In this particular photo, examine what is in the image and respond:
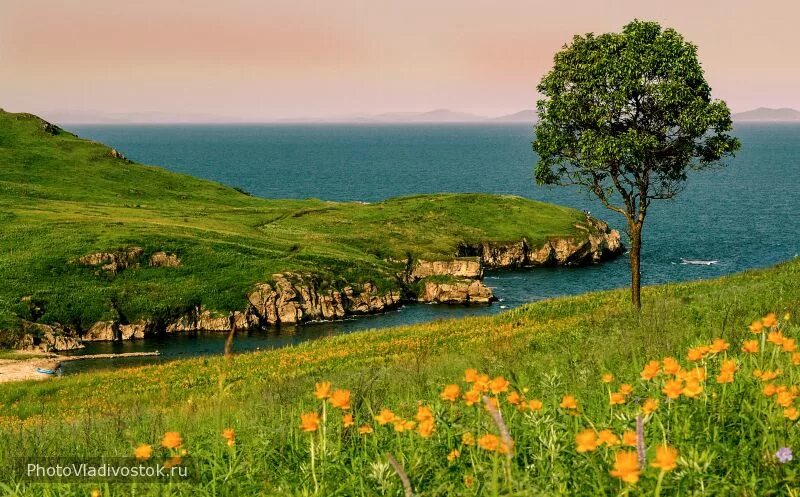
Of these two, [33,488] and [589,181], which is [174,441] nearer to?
[33,488]

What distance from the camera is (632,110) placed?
2867 centimetres

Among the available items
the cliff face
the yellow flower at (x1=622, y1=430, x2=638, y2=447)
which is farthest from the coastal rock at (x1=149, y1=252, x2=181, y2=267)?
the yellow flower at (x1=622, y1=430, x2=638, y2=447)

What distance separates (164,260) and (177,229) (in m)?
11.1

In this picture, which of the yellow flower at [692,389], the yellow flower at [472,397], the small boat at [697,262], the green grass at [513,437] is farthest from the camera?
the small boat at [697,262]

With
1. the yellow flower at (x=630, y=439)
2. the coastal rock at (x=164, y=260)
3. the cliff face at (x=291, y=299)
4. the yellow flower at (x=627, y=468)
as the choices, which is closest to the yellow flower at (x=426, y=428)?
the yellow flower at (x=630, y=439)

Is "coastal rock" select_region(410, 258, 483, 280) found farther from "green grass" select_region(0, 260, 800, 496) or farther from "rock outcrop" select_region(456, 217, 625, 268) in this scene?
"green grass" select_region(0, 260, 800, 496)

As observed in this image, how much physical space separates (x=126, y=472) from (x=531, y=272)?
97.9m

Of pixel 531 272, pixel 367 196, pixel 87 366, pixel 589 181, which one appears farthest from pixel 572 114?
pixel 367 196

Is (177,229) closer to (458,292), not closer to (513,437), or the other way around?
(458,292)

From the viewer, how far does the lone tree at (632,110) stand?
27.4 metres

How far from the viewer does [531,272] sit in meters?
102

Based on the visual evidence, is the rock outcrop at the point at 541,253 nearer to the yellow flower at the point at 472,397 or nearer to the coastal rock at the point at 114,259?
the coastal rock at the point at 114,259

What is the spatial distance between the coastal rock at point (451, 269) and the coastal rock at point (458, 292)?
191 inches

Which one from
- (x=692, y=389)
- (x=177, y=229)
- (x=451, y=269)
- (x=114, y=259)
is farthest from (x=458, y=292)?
(x=692, y=389)
